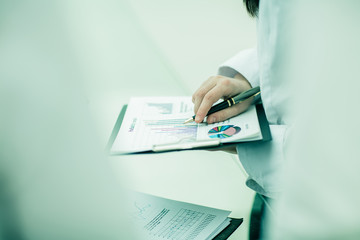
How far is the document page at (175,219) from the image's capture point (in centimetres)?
43

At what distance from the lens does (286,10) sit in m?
0.38

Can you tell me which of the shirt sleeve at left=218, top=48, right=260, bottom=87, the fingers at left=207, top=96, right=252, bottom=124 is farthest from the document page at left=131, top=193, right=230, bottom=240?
the shirt sleeve at left=218, top=48, right=260, bottom=87

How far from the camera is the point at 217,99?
0.58 metres

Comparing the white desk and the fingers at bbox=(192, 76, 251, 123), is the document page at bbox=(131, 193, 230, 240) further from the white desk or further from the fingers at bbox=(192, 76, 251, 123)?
the fingers at bbox=(192, 76, 251, 123)

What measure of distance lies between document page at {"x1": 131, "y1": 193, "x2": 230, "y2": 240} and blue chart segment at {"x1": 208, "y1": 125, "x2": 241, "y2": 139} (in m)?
0.12

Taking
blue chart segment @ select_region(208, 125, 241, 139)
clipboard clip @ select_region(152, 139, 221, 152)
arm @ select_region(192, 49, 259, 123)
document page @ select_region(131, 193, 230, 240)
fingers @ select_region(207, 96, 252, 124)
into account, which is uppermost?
arm @ select_region(192, 49, 259, 123)

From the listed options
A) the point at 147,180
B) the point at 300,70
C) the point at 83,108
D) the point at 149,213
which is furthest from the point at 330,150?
the point at 147,180

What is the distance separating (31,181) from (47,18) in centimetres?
14

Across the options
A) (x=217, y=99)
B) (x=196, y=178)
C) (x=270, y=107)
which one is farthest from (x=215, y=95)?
(x=196, y=178)

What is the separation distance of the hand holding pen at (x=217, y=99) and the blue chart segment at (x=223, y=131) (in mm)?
35

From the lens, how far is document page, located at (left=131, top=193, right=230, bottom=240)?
1.42 ft

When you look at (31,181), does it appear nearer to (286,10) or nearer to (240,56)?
(286,10)

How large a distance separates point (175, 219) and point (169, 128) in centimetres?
16

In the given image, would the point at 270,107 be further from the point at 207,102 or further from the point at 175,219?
the point at 175,219
